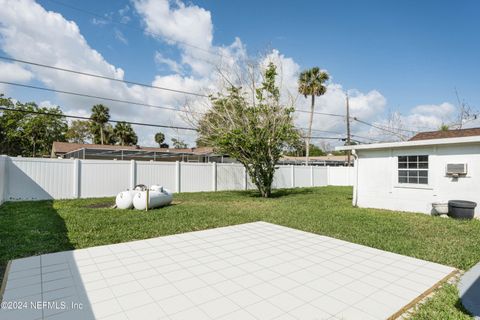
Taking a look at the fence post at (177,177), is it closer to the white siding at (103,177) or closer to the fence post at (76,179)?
the white siding at (103,177)

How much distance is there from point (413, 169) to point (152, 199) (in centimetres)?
922

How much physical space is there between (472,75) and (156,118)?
2002cm

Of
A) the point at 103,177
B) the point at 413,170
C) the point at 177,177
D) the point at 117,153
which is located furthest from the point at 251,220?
the point at 117,153

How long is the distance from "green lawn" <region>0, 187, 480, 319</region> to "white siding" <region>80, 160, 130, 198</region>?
7.91ft

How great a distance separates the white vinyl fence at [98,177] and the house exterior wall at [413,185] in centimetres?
811

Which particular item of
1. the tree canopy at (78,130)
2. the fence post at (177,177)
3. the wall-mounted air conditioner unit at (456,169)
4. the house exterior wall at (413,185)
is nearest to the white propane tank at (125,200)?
the fence post at (177,177)

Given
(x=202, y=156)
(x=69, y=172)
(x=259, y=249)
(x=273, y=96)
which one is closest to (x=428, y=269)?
(x=259, y=249)

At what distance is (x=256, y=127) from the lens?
12992 millimetres

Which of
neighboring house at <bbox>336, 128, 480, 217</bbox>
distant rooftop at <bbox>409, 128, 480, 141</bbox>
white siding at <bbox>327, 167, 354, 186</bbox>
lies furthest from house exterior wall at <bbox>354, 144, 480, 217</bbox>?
white siding at <bbox>327, 167, 354, 186</bbox>

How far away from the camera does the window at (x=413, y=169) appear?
8.96 m

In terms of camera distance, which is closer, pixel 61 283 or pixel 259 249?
pixel 61 283

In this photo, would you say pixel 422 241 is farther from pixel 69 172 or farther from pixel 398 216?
pixel 69 172

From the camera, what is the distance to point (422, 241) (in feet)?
17.9

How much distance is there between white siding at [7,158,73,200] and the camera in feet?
33.2
